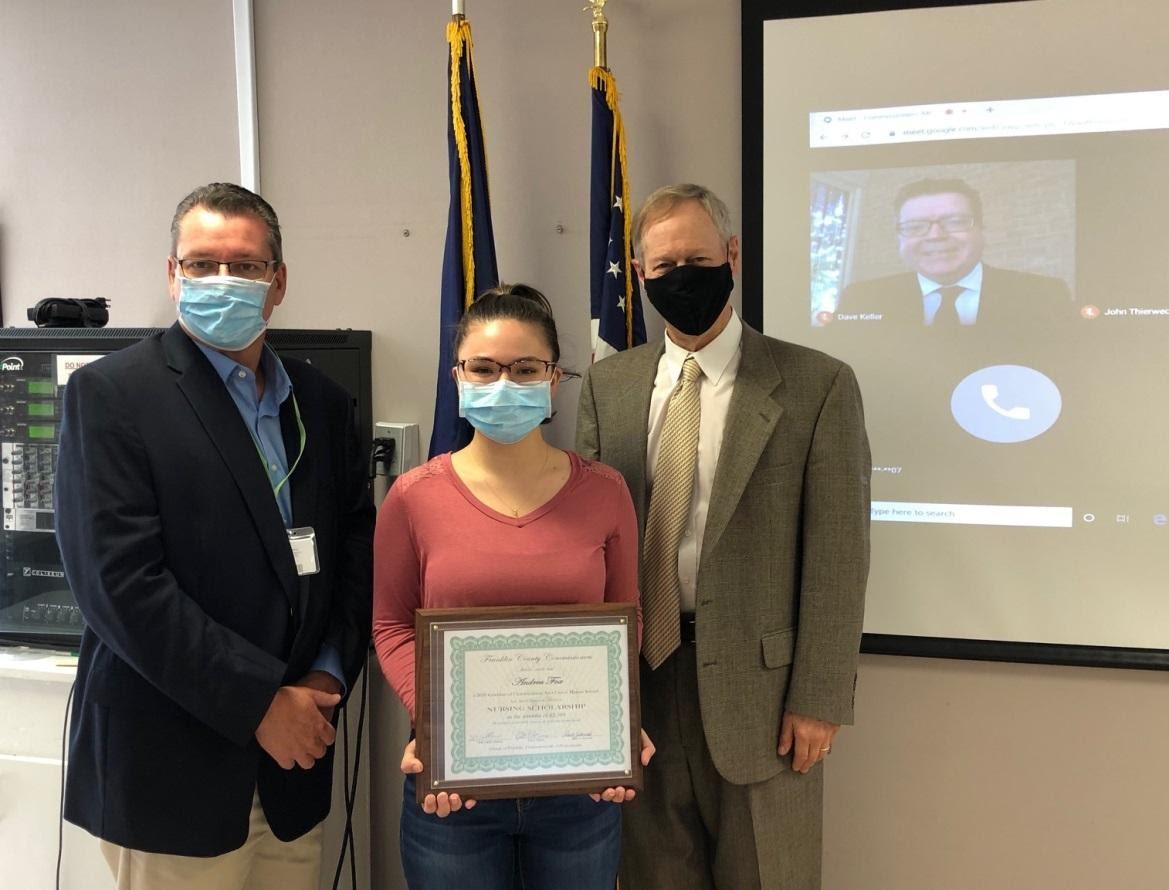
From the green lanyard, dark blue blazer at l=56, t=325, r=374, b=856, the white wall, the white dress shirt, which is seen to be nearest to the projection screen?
the white wall

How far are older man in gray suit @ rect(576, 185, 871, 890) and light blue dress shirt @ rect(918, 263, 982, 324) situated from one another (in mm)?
570

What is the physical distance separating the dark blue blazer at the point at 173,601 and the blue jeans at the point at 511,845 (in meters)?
0.29

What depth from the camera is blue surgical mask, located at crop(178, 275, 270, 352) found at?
130 cm

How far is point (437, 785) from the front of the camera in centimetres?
120

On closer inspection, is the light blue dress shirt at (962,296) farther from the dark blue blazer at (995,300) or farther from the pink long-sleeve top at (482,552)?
the pink long-sleeve top at (482,552)

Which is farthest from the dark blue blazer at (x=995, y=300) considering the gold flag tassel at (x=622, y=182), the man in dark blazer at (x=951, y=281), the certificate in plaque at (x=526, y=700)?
the certificate in plaque at (x=526, y=700)

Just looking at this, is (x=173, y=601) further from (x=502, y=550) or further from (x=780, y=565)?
(x=780, y=565)

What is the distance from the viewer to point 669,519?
1.48 meters

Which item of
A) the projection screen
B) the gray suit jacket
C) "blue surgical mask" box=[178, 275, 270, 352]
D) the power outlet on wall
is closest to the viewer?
"blue surgical mask" box=[178, 275, 270, 352]

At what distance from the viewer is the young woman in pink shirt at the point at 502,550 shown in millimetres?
1255

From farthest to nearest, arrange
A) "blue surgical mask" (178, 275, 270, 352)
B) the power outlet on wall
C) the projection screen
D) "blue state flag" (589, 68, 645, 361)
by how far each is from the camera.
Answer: the power outlet on wall, "blue state flag" (589, 68, 645, 361), the projection screen, "blue surgical mask" (178, 275, 270, 352)

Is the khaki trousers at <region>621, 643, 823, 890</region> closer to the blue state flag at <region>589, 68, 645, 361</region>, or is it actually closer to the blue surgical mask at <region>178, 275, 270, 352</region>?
the blue state flag at <region>589, 68, 645, 361</region>

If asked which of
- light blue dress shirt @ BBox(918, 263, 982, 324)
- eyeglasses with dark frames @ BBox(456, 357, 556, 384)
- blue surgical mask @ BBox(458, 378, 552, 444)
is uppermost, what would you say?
light blue dress shirt @ BBox(918, 263, 982, 324)

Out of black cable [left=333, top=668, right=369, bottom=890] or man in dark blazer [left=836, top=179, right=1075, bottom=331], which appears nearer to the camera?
man in dark blazer [left=836, top=179, right=1075, bottom=331]
